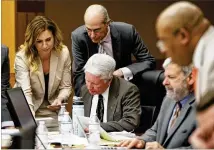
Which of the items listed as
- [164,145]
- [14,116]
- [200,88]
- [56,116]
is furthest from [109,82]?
[200,88]

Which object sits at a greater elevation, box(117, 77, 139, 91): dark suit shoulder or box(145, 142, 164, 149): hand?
box(117, 77, 139, 91): dark suit shoulder

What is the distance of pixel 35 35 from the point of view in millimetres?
3701

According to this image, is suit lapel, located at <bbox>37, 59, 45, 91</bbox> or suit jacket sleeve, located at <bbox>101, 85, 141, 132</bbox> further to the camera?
suit lapel, located at <bbox>37, 59, 45, 91</bbox>

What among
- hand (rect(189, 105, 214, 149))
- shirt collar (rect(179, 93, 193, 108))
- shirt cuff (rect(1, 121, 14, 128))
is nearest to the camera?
hand (rect(189, 105, 214, 149))

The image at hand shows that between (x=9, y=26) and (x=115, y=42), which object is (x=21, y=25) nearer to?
(x=9, y=26)

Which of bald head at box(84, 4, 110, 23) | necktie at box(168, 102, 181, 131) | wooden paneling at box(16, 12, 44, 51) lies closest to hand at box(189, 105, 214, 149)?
necktie at box(168, 102, 181, 131)

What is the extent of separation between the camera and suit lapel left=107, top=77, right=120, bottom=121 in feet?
11.4

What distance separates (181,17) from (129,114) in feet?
5.61

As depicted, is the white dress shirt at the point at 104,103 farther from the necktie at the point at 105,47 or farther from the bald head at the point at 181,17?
the bald head at the point at 181,17

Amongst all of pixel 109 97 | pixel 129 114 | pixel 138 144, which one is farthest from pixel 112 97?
pixel 138 144

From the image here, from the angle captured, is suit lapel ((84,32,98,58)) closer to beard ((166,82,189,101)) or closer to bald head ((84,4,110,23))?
bald head ((84,4,110,23))

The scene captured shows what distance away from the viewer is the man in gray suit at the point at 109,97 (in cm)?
344

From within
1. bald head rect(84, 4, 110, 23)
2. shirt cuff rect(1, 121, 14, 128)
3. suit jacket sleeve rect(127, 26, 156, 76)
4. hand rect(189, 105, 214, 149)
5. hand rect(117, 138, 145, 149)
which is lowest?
hand rect(117, 138, 145, 149)

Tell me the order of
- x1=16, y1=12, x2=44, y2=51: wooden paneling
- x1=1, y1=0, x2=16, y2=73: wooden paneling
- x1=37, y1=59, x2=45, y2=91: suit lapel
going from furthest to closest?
1. x1=16, y1=12, x2=44, y2=51: wooden paneling
2. x1=1, y1=0, x2=16, y2=73: wooden paneling
3. x1=37, y1=59, x2=45, y2=91: suit lapel
